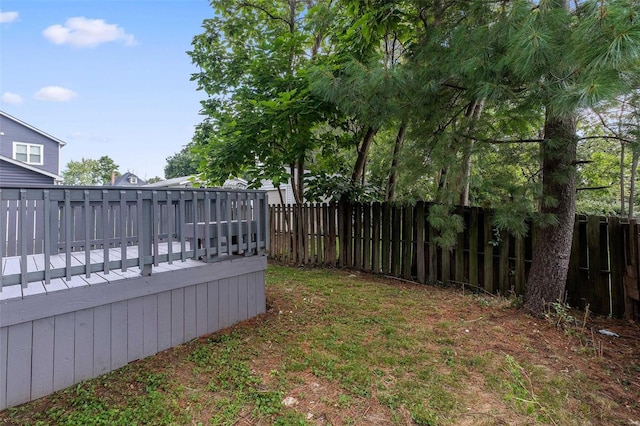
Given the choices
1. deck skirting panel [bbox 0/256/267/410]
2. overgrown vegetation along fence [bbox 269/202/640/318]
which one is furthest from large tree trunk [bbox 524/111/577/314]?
deck skirting panel [bbox 0/256/267/410]

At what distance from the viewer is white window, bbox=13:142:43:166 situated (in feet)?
48.5

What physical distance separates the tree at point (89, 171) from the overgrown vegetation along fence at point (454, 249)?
3622 centimetres

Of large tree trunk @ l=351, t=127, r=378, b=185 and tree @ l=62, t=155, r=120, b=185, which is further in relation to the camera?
tree @ l=62, t=155, r=120, b=185

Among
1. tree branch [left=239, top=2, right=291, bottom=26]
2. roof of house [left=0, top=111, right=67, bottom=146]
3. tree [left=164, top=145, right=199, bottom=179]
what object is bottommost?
roof of house [left=0, top=111, right=67, bottom=146]

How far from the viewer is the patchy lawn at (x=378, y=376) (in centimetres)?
184

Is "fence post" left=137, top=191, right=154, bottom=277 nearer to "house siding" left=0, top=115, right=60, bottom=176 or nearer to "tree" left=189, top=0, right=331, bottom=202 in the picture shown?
"tree" left=189, top=0, right=331, bottom=202

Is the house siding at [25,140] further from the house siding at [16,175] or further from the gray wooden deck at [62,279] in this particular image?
the gray wooden deck at [62,279]

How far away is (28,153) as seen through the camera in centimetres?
1516

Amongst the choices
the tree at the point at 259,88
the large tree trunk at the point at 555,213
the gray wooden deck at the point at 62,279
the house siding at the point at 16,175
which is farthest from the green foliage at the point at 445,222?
the house siding at the point at 16,175

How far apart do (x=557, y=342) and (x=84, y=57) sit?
11.0 metres

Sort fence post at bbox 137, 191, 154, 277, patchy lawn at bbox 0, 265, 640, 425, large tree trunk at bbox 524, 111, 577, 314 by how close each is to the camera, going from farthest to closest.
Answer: large tree trunk at bbox 524, 111, 577, 314
fence post at bbox 137, 191, 154, 277
patchy lawn at bbox 0, 265, 640, 425

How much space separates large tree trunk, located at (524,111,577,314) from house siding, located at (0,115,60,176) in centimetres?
1788

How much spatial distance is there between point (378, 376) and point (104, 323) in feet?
6.75

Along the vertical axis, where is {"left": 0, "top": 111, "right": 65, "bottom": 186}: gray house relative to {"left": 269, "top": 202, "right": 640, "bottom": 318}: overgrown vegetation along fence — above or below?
above
